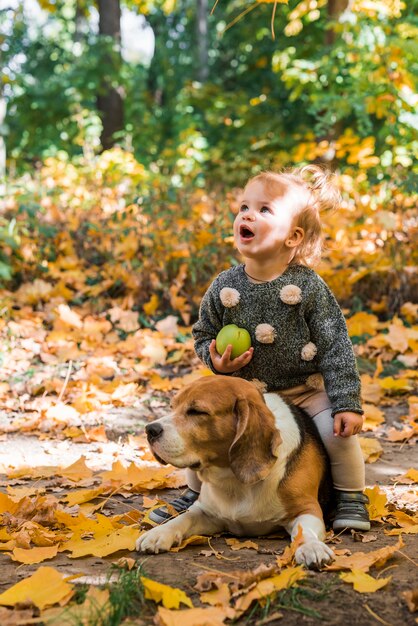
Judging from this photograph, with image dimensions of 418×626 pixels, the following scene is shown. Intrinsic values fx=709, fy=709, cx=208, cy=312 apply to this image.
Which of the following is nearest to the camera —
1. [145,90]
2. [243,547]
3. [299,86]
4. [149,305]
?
[243,547]

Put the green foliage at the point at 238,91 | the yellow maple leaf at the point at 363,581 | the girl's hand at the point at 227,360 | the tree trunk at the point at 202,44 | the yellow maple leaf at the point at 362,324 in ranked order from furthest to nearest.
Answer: the tree trunk at the point at 202,44
the green foliage at the point at 238,91
the yellow maple leaf at the point at 362,324
the girl's hand at the point at 227,360
the yellow maple leaf at the point at 363,581

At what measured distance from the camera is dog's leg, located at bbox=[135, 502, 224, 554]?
2539 mm

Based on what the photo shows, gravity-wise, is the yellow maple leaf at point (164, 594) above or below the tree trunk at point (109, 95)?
below

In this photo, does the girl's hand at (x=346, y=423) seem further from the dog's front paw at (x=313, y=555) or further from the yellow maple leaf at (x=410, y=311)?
the yellow maple leaf at (x=410, y=311)

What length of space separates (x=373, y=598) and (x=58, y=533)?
133cm

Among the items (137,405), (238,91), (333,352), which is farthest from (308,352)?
(238,91)

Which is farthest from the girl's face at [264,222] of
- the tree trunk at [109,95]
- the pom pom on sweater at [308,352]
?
the tree trunk at [109,95]

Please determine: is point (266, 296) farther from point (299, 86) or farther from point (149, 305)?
point (299, 86)

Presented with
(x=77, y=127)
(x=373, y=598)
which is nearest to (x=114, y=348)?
(x=373, y=598)

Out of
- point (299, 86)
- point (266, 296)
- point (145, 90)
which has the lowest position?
point (266, 296)

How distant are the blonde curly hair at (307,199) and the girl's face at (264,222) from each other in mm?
30

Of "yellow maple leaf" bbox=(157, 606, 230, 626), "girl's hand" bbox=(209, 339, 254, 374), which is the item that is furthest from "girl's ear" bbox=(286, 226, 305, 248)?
"yellow maple leaf" bbox=(157, 606, 230, 626)

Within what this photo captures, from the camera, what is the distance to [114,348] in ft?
19.8

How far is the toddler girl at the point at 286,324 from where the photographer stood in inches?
117
